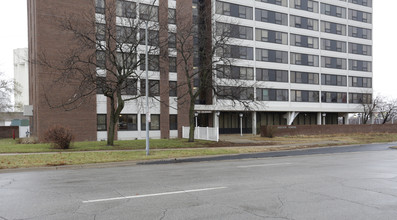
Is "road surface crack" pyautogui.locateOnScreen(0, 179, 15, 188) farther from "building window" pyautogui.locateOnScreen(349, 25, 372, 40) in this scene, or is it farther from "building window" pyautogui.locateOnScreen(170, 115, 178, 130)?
"building window" pyautogui.locateOnScreen(349, 25, 372, 40)

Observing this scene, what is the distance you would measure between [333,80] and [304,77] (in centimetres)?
605

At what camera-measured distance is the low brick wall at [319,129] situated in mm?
35906

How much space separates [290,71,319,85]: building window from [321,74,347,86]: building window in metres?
1.53

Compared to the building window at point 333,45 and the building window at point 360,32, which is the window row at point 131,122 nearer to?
the building window at point 333,45

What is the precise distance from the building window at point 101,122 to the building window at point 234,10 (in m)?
19.4

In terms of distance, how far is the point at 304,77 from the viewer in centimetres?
4844

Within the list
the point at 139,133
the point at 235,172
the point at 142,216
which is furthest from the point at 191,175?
the point at 139,133

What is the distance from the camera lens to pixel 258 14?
44.8 metres

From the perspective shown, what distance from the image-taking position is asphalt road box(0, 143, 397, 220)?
5934 mm

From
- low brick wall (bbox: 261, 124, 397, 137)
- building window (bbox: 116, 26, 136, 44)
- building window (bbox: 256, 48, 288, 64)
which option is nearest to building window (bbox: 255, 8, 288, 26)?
building window (bbox: 256, 48, 288, 64)

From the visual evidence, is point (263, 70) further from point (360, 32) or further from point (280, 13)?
point (360, 32)

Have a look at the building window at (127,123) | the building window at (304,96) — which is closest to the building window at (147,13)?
the building window at (127,123)

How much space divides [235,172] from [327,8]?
4756 centimetres

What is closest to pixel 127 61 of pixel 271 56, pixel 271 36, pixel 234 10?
pixel 234 10
